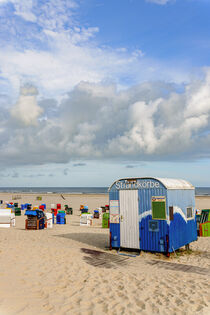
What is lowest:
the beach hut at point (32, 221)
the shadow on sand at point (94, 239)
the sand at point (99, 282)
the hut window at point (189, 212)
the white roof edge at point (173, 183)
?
the shadow on sand at point (94, 239)

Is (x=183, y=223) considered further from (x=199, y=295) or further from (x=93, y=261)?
(x=199, y=295)

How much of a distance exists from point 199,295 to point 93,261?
511 centimetres

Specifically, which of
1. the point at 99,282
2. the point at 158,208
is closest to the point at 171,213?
the point at 158,208

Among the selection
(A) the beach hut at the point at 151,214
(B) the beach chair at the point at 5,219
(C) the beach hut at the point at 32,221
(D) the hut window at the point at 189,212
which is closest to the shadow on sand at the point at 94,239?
(A) the beach hut at the point at 151,214

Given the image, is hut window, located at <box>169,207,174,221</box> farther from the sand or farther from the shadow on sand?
the shadow on sand

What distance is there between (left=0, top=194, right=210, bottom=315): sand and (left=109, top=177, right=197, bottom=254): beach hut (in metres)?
0.71

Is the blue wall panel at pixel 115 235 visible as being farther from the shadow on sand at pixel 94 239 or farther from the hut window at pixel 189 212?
the hut window at pixel 189 212

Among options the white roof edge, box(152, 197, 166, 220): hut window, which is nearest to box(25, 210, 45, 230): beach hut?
the white roof edge

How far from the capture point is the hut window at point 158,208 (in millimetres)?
12086

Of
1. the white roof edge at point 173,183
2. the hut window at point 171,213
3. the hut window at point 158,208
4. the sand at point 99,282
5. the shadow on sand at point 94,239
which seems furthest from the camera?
the shadow on sand at point 94,239

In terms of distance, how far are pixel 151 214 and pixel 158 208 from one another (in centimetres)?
49

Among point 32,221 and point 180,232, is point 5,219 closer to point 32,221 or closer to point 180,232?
point 32,221

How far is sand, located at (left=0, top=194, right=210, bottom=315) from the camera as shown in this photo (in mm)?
6441

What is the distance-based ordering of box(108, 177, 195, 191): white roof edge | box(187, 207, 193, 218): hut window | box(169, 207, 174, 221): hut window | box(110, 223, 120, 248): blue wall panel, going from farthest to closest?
box(187, 207, 193, 218): hut window, box(110, 223, 120, 248): blue wall panel, box(108, 177, 195, 191): white roof edge, box(169, 207, 174, 221): hut window
